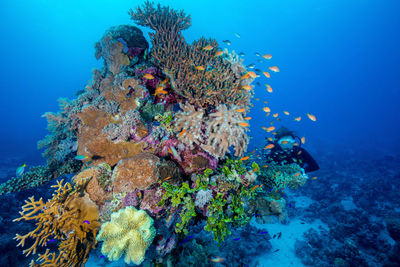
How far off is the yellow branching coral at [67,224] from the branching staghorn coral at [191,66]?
4.00 meters

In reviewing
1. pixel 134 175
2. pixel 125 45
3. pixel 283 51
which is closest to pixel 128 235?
pixel 134 175

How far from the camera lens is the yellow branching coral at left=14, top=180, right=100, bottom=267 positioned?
3748mm

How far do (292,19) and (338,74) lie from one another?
197 ft

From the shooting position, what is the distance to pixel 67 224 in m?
3.96

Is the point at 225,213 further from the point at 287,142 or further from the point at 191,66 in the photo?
the point at 287,142

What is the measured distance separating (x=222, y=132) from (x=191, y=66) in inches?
96.1

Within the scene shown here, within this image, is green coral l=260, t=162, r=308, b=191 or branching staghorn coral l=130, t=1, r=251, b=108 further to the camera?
green coral l=260, t=162, r=308, b=191

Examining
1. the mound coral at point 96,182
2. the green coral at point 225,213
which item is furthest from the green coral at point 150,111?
the green coral at point 225,213

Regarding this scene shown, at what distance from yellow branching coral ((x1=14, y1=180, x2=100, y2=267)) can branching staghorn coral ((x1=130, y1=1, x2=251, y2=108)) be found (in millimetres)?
4001

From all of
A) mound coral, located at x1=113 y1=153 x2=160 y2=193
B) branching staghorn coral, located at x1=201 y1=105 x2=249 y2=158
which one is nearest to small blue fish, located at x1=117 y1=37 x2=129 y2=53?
branching staghorn coral, located at x1=201 y1=105 x2=249 y2=158

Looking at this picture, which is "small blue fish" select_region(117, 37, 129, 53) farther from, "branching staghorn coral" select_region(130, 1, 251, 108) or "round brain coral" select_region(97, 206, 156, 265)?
"round brain coral" select_region(97, 206, 156, 265)

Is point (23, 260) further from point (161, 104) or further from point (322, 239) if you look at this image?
point (322, 239)

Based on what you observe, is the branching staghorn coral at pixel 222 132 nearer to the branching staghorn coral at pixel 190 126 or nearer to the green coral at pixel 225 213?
the branching staghorn coral at pixel 190 126

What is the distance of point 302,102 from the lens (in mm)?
139500
